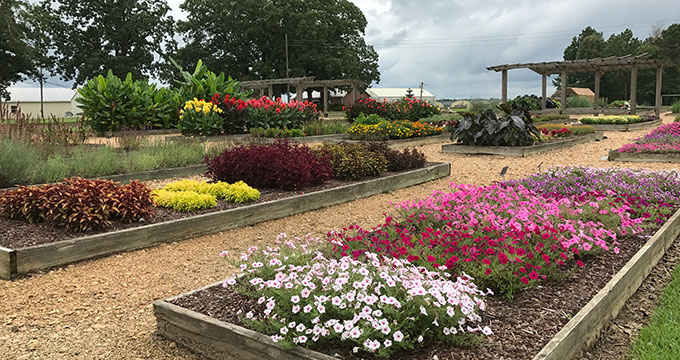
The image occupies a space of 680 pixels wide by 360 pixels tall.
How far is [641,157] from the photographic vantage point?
434 inches

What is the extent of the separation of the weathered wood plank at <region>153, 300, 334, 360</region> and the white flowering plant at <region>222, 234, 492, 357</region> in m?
0.07

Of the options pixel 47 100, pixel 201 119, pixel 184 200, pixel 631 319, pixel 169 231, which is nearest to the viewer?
pixel 631 319

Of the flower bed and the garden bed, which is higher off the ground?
the flower bed

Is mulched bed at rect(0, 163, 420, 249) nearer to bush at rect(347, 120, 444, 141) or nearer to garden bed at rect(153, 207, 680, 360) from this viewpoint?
garden bed at rect(153, 207, 680, 360)

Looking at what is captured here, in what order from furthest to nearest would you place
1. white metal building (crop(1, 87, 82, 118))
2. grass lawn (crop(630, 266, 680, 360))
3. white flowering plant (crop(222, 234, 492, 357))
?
1. white metal building (crop(1, 87, 82, 118))
2. grass lawn (crop(630, 266, 680, 360))
3. white flowering plant (crop(222, 234, 492, 357))

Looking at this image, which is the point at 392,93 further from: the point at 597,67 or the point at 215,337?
the point at 215,337

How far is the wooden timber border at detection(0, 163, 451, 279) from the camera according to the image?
4375 mm

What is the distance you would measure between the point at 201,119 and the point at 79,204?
9321 mm

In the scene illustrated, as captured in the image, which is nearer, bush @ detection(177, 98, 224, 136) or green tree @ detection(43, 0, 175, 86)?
bush @ detection(177, 98, 224, 136)

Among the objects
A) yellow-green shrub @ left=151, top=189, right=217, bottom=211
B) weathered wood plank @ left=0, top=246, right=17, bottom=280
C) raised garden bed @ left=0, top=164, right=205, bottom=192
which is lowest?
weathered wood plank @ left=0, top=246, right=17, bottom=280

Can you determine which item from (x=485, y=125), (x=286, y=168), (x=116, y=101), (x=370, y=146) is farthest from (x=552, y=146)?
(x=116, y=101)

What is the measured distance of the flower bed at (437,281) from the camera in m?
2.74

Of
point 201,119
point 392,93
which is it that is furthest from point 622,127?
point 392,93

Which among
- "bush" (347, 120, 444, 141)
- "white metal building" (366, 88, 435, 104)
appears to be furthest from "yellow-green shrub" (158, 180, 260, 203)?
"white metal building" (366, 88, 435, 104)
